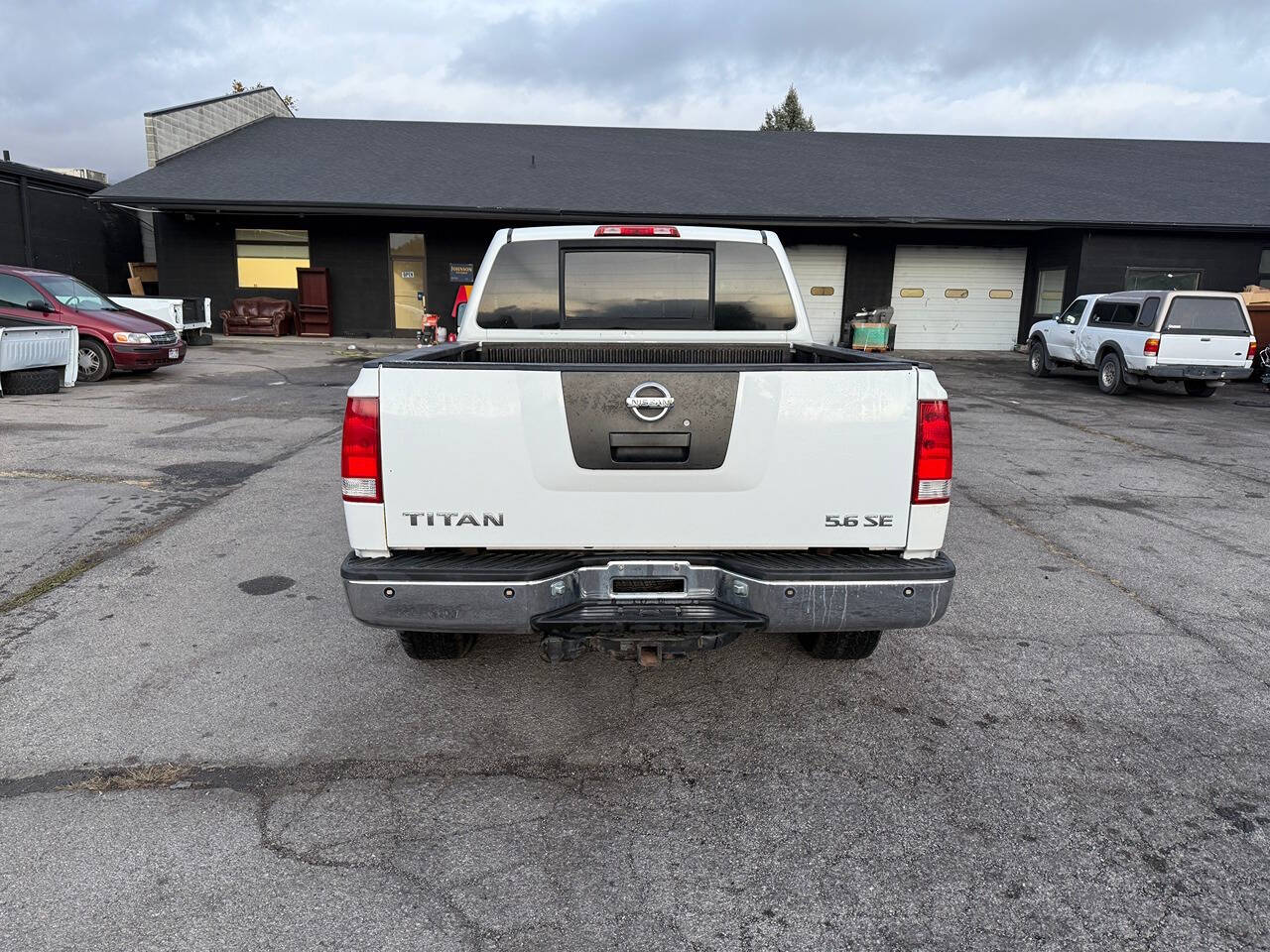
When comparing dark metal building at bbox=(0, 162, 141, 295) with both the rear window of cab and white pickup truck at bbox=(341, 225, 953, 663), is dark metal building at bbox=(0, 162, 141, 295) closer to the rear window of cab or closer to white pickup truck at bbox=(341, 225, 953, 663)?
the rear window of cab

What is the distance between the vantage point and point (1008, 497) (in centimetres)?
782

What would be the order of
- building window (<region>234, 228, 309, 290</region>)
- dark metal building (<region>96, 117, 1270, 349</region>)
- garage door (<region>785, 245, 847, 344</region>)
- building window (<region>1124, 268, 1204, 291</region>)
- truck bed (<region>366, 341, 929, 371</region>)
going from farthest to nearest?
garage door (<region>785, 245, 847, 344</region>), building window (<region>234, 228, 309, 290</region>), building window (<region>1124, 268, 1204, 291</region>), dark metal building (<region>96, 117, 1270, 349</region>), truck bed (<region>366, 341, 929, 371</region>)

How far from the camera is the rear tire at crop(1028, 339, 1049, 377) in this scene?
60.6 feet

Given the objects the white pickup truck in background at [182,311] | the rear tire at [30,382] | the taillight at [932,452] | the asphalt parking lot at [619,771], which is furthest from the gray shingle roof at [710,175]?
the taillight at [932,452]

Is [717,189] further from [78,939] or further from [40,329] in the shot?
[78,939]

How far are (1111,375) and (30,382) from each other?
1755 cm

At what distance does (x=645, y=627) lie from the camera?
3.11m

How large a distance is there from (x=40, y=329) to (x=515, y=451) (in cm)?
1275

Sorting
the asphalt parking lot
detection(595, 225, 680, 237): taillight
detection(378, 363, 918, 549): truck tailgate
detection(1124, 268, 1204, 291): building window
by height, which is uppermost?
detection(1124, 268, 1204, 291): building window

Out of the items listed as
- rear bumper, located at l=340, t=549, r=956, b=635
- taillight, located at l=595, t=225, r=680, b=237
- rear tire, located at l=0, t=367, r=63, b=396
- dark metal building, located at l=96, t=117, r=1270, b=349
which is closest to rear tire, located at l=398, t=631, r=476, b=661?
rear bumper, located at l=340, t=549, r=956, b=635

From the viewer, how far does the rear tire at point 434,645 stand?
3947 mm

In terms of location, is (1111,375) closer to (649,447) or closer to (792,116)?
(649,447)

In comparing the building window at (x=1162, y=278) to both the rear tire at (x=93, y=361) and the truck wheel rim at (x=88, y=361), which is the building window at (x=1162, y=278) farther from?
the truck wheel rim at (x=88, y=361)

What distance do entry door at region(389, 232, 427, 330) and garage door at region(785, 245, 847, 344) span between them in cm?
1034
